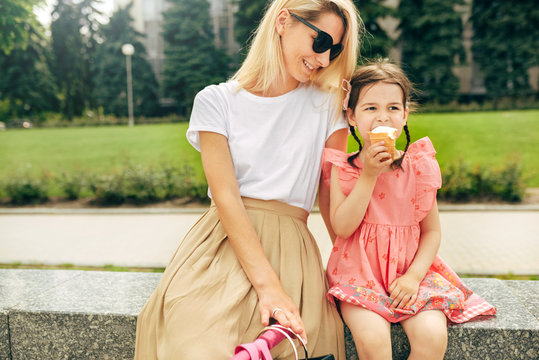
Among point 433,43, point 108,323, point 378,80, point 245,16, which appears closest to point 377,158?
point 378,80

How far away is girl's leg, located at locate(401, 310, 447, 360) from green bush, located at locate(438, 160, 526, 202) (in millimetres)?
8012

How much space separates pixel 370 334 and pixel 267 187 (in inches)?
30.2

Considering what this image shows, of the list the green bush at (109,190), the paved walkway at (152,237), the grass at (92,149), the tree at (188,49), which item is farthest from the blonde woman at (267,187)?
the tree at (188,49)

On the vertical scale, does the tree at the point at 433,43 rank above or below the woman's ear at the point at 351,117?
above

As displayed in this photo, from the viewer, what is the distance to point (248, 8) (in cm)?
2355

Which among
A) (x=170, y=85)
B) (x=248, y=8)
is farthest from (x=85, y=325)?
(x=170, y=85)

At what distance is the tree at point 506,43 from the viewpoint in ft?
82.2

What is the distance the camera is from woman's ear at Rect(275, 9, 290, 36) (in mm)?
2167

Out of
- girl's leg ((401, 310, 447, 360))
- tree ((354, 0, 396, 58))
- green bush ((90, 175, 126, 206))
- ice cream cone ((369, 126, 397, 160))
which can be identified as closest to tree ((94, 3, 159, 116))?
tree ((354, 0, 396, 58))

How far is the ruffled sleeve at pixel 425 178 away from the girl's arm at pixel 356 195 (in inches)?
11.6

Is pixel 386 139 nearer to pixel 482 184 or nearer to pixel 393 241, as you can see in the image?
pixel 393 241

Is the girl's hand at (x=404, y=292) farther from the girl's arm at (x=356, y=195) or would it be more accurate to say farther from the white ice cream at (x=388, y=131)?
the white ice cream at (x=388, y=131)

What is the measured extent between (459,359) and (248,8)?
23340 mm

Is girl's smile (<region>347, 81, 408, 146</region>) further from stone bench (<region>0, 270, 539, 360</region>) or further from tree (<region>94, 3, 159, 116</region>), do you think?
tree (<region>94, 3, 159, 116</region>)
